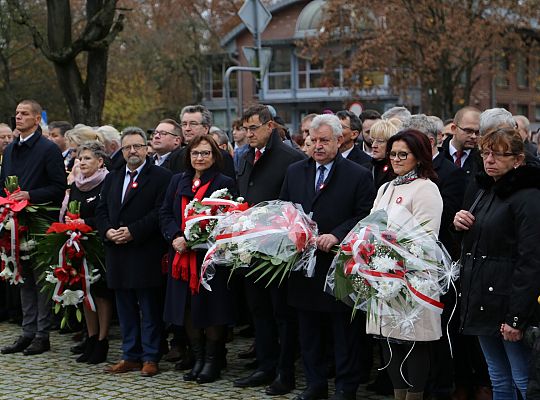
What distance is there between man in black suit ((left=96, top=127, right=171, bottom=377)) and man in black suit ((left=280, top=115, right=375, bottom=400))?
1725mm

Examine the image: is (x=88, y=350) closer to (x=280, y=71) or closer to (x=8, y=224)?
(x=8, y=224)

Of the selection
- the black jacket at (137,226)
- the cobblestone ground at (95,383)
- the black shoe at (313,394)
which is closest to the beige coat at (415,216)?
the black shoe at (313,394)

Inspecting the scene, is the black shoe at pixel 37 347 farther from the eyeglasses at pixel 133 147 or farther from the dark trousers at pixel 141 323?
the eyeglasses at pixel 133 147

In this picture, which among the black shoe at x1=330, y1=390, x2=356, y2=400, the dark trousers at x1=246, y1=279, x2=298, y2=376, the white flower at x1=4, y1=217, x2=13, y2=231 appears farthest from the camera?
the white flower at x1=4, y1=217, x2=13, y2=231

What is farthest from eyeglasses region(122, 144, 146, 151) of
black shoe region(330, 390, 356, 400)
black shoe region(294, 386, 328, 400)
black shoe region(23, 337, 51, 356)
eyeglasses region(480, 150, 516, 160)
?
eyeglasses region(480, 150, 516, 160)

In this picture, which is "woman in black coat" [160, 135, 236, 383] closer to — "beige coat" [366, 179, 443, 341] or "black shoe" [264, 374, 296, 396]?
"black shoe" [264, 374, 296, 396]

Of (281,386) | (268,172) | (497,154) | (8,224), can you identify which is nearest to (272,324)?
(281,386)

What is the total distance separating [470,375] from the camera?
7.21 m

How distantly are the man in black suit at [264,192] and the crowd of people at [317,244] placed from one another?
1cm

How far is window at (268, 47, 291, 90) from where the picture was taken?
54.6m

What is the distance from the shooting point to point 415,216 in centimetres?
637

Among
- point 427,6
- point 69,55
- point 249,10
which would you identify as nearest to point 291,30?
point 427,6

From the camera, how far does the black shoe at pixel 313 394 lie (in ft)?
23.7

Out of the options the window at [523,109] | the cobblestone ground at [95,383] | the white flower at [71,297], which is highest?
the window at [523,109]
